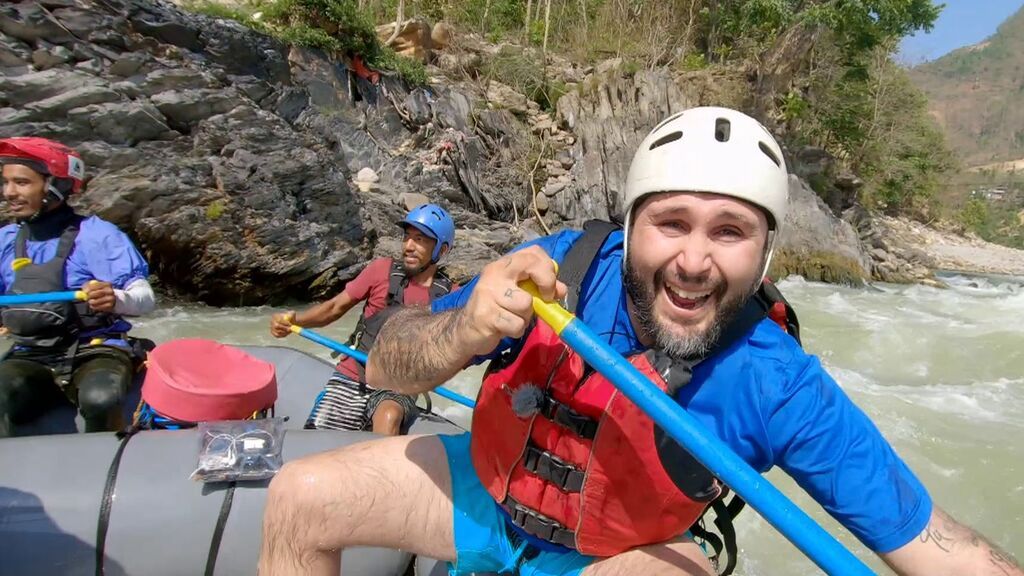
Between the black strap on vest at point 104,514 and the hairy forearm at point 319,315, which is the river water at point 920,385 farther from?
the black strap on vest at point 104,514

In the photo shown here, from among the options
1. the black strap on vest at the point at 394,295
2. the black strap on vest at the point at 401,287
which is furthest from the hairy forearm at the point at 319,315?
the black strap on vest at the point at 401,287

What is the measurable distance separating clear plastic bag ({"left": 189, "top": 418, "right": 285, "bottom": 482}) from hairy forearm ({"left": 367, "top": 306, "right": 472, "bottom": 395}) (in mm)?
877

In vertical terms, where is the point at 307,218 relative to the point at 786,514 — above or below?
below

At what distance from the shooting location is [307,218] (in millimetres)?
8328

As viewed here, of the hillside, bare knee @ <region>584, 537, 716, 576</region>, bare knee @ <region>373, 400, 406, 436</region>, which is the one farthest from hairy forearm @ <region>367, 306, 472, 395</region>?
the hillside

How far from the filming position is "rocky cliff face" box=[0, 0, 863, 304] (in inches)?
269

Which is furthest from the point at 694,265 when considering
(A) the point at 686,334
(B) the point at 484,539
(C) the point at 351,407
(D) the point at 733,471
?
(C) the point at 351,407

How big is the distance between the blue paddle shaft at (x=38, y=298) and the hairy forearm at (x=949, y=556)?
9.79 ft

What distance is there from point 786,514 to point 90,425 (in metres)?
2.72

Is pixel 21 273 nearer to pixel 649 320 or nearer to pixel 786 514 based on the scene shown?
pixel 649 320

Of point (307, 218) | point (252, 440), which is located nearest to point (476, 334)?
point (252, 440)

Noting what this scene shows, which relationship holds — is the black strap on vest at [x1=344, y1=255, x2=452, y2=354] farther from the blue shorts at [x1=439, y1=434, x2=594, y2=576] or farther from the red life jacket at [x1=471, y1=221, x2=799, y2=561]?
the red life jacket at [x1=471, y1=221, x2=799, y2=561]

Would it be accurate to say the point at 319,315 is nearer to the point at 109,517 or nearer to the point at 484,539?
the point at 109,517

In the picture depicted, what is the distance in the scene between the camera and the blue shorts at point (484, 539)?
149 centimetres
